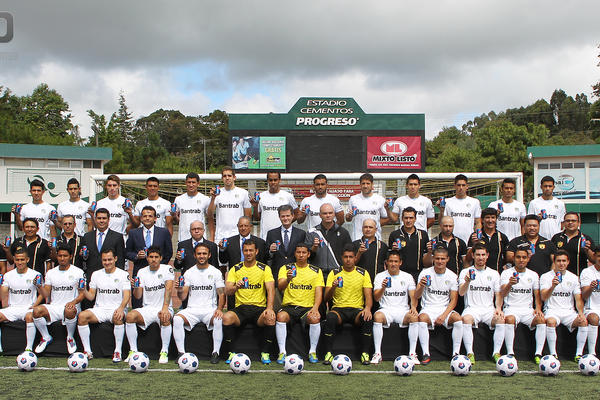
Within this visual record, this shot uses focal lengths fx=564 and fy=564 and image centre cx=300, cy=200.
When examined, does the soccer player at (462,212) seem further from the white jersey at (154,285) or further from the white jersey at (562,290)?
the white jersey at (154,285)

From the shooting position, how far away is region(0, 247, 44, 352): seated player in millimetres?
7227

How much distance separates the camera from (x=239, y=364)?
622 centimetres

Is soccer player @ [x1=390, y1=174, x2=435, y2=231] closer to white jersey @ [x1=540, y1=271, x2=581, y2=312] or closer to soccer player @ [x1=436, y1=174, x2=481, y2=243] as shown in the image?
soccer player @ [x1=436, y1=174, x2=481, y2=243]

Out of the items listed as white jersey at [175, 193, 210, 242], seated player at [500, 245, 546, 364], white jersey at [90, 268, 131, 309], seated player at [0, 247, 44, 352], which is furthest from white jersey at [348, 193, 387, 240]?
seated player at [0, 247, 44, 352]

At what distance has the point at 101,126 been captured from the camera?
53.7m

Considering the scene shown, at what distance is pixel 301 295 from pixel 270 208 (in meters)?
1.63

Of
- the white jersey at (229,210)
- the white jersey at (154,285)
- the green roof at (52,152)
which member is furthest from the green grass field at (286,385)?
the green roof at (52,152)

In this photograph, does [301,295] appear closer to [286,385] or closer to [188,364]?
[286,385]

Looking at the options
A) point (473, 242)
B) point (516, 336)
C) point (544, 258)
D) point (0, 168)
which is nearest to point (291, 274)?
point (473, 242)

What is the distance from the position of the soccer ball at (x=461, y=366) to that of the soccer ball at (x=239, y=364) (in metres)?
2.27

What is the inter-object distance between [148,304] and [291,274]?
192 cm

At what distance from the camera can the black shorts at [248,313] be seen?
22.7ft

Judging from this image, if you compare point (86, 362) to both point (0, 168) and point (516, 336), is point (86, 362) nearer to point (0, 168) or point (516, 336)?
point (516, 336)

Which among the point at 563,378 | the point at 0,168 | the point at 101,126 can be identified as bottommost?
the point at 563,378
